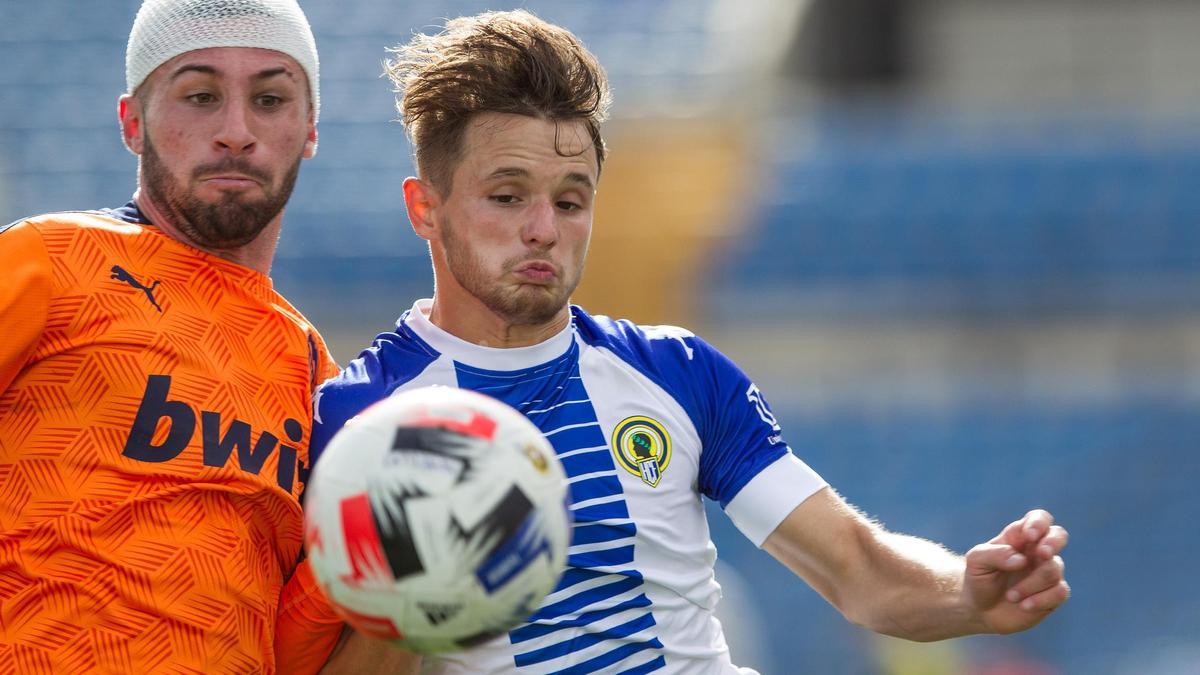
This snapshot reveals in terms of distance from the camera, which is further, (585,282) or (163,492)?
(585,282)

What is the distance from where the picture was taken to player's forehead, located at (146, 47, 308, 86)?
359cm

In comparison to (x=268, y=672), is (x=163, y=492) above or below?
above

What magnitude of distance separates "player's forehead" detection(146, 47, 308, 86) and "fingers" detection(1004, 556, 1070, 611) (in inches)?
83.8

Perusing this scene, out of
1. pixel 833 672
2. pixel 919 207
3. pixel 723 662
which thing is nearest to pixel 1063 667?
pixel 833 672

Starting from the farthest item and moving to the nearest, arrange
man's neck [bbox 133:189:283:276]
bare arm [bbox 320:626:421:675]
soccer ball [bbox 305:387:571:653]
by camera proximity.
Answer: man's neck [bbox 133:189:283:276]
bare arm [bbox 320:626:421:675]
soccer ball [bbox 305:387:571:653]

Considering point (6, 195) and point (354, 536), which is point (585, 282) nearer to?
point (6, 195)

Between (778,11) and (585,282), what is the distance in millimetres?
4525

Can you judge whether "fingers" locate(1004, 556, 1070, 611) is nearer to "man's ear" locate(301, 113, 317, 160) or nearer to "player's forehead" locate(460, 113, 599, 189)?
"player's forehead" locate(460, 113, 599, 189)

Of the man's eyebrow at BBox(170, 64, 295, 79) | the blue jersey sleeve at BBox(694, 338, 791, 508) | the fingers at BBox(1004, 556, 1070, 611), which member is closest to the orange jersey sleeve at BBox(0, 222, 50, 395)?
the man's eyebrow at BBox(170, 64, 295, 79)

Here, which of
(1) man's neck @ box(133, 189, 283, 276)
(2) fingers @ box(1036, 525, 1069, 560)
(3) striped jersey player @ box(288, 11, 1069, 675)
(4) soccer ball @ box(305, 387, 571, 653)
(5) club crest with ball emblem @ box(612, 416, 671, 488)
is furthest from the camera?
(1) man's neck @ box(133, 189, 283, 276)

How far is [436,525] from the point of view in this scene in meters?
2.74

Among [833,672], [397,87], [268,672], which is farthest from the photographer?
[833,672]

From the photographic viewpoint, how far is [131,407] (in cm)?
329

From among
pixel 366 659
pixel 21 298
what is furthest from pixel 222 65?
pixel 366 659
